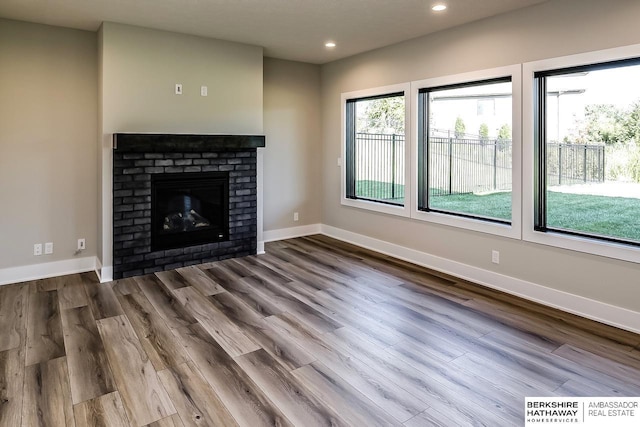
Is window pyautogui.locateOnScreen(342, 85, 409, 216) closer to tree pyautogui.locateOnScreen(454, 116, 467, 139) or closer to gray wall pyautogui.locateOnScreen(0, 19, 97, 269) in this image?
tree pyautogui.locateOnScreen(454, 116, 467, 139)

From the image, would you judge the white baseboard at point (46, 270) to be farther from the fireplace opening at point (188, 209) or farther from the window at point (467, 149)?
the window at point (467, 149)

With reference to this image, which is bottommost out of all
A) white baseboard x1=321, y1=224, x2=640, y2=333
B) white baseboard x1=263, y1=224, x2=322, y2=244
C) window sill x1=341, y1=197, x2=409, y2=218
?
white baseboard x1=321, y1=224, x2=640, y2=333

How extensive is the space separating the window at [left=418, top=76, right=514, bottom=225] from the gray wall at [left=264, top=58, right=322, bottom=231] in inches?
78.8

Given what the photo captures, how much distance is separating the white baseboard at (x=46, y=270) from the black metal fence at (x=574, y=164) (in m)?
4.85

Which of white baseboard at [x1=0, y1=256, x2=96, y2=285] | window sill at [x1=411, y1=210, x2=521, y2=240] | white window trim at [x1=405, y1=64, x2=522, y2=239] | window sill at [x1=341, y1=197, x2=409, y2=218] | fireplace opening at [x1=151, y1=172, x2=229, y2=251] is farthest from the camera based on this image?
window sill at [x1=341, y1=197, x2=409, y2=218]

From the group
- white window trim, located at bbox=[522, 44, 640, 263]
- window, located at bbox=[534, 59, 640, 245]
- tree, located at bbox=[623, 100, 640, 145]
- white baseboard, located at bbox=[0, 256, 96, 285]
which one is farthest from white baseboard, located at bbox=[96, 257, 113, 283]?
tree, located at bbox=[623, 100, 640, 145]

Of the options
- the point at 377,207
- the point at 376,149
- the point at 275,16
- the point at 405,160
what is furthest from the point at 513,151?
the point at 275,16

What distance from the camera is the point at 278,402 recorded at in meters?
2.24

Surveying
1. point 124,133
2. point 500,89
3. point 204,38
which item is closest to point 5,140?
point 124,133

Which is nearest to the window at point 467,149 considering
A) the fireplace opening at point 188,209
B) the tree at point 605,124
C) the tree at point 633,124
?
the tree at point 605,124

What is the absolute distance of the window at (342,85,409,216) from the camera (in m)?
5.16

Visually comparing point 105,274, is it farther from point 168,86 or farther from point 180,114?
point 168,86

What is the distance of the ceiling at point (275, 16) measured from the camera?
362 cm

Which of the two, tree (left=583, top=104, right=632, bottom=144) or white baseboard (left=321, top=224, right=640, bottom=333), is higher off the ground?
tree (left=583, top=104, right=632, bottom=144)
